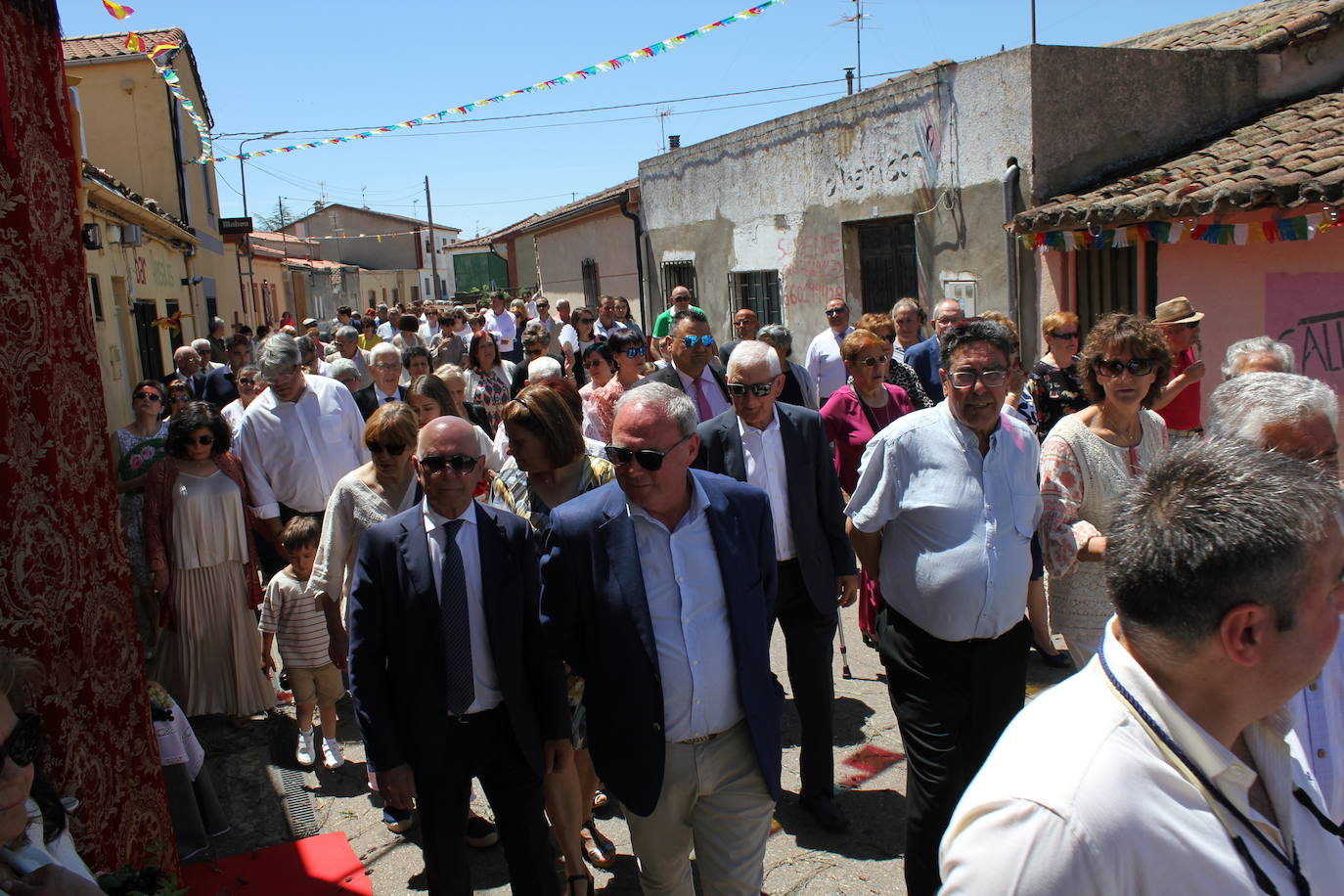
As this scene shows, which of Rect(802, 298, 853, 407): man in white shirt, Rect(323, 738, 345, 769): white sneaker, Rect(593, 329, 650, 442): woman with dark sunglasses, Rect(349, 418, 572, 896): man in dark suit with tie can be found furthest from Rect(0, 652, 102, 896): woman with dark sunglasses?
Rect(802, 298, 853, 407): man in white shirt

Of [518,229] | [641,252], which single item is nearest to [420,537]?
[641,252]

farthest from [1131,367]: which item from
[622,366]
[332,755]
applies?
[332,755]

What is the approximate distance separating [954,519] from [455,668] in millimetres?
1615

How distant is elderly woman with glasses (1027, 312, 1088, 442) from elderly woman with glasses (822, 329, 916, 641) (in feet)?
3.09

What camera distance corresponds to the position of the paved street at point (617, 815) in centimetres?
389

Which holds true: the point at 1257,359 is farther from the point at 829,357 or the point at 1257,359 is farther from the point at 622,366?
the point at 829,357

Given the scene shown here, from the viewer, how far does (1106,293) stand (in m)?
9.44

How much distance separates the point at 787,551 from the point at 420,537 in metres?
1.60

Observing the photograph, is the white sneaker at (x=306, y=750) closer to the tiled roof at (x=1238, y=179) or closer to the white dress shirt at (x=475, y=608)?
the white dress shirt at (x=475, y=608)

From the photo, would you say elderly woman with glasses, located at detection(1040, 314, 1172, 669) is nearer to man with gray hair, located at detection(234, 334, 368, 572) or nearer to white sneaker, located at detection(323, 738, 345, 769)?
white sneaker, located at detection(323, 738, 345, 769)

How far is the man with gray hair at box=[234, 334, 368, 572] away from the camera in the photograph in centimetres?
570

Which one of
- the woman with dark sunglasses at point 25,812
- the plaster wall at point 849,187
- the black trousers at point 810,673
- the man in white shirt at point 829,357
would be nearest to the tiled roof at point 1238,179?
the plaster wall at point 849,187

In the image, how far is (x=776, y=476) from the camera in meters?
4.27

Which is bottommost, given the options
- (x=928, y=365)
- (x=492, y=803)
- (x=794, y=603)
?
(x=492, y=803)
